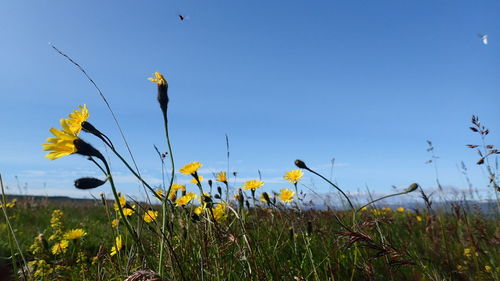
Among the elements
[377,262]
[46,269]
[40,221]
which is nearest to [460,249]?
[377,262]

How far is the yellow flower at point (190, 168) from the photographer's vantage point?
2409 mm

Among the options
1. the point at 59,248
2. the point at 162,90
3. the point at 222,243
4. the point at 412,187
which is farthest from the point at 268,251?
the point at 59,248

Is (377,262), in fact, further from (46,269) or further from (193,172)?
(46,269)

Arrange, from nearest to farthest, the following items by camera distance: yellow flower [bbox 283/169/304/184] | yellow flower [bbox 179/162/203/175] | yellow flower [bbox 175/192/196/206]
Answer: yellow flower [bbox 175/192/196/206] < yellow flower [bbox 179/162/203/175] < yellow flower [bbox 283/169/304/184]

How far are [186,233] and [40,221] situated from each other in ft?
22.8

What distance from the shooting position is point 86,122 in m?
1.38

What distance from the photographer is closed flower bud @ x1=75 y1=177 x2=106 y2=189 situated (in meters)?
1.26

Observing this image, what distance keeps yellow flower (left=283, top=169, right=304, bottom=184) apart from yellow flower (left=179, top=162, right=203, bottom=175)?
684 mm

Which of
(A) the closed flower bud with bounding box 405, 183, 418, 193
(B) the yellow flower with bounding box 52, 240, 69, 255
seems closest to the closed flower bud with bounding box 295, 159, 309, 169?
(A) the closed flower bud with bounding box 405, 183, 418, 193

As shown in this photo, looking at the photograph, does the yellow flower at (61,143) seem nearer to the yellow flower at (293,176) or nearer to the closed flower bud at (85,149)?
the closed flower bud at (85,149)

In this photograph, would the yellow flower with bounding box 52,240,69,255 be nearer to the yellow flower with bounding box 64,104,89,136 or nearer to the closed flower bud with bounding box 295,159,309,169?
the yellow flower with bounding box 64,104,89,136

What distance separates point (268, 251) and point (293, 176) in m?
0.66

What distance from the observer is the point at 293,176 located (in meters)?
2.70

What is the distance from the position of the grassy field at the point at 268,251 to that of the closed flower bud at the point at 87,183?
286mm
